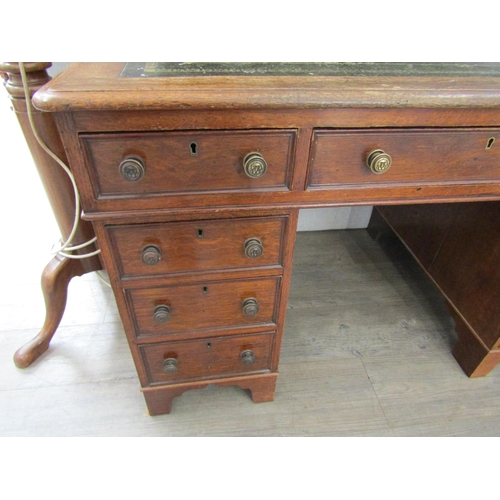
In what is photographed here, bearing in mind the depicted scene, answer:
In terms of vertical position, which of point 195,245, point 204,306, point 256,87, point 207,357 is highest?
point 256,87

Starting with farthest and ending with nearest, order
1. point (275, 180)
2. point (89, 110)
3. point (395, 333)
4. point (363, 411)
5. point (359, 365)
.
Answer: point (395, 333), point (359, 365), point (363, 411), point (275, 180), point (89, 110)

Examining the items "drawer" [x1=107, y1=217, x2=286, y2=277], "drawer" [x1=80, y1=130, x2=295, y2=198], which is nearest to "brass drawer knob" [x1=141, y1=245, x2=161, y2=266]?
"drawer" [x1=107, y1=217, x2=286, y2=277]

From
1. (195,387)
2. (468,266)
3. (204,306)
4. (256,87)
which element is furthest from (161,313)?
(468,266)

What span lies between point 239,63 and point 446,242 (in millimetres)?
936

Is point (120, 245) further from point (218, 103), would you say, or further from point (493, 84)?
point (493, 84)

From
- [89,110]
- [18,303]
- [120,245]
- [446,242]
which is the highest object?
[89,110]

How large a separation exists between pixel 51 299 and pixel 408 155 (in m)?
1.08

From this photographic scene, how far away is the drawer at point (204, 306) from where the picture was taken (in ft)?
2.45

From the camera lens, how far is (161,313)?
0.75 meters

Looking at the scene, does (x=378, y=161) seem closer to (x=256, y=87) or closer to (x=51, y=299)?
(x=256, y=87)

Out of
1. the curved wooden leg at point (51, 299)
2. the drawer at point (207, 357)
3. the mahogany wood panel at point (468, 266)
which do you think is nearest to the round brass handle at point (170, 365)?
the drawer at point (207, 357)

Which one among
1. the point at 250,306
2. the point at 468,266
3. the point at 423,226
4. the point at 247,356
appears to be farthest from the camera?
the point at 423,226
